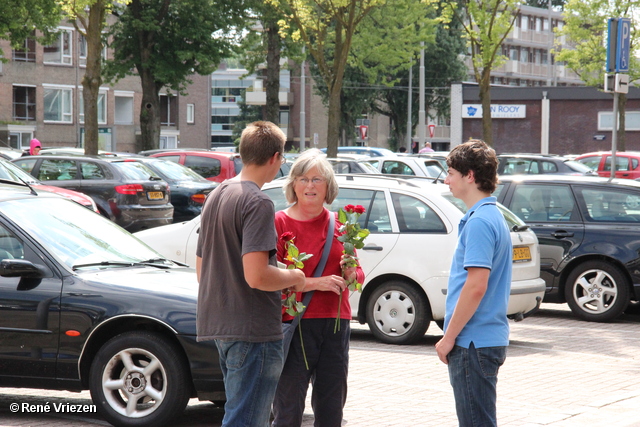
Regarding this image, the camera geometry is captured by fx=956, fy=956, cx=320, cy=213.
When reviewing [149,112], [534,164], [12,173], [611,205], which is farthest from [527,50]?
[611,205]

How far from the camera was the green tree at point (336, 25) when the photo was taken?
83.1ft

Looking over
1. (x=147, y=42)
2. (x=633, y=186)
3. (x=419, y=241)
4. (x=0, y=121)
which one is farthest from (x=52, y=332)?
(x=0, y=121)

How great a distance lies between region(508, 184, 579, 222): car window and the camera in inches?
444

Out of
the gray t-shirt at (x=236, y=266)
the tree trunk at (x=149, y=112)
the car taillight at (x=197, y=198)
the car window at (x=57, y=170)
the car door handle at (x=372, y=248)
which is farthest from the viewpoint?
the tree trunk at (x=149, y=112)

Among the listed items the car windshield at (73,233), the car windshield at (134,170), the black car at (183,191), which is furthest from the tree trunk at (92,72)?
the car windshield at (73,233)

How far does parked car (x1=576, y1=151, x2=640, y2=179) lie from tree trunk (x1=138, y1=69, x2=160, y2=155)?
669 inches

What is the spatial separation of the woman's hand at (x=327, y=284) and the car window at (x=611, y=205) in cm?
724

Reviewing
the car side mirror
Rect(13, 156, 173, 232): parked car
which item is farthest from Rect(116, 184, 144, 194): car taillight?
the car side mirror

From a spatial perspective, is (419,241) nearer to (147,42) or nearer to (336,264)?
(336,264)

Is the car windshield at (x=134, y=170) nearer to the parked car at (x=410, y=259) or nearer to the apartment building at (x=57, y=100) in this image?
the parked car at (x=410, y=259)

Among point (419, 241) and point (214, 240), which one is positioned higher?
point (214, 240)

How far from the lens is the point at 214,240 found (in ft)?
13.0

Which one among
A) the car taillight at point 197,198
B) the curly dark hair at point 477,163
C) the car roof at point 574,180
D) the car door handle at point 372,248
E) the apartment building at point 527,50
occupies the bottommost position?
the car taillight at point 197,198

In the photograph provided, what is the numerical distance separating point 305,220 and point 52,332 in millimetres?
2148
